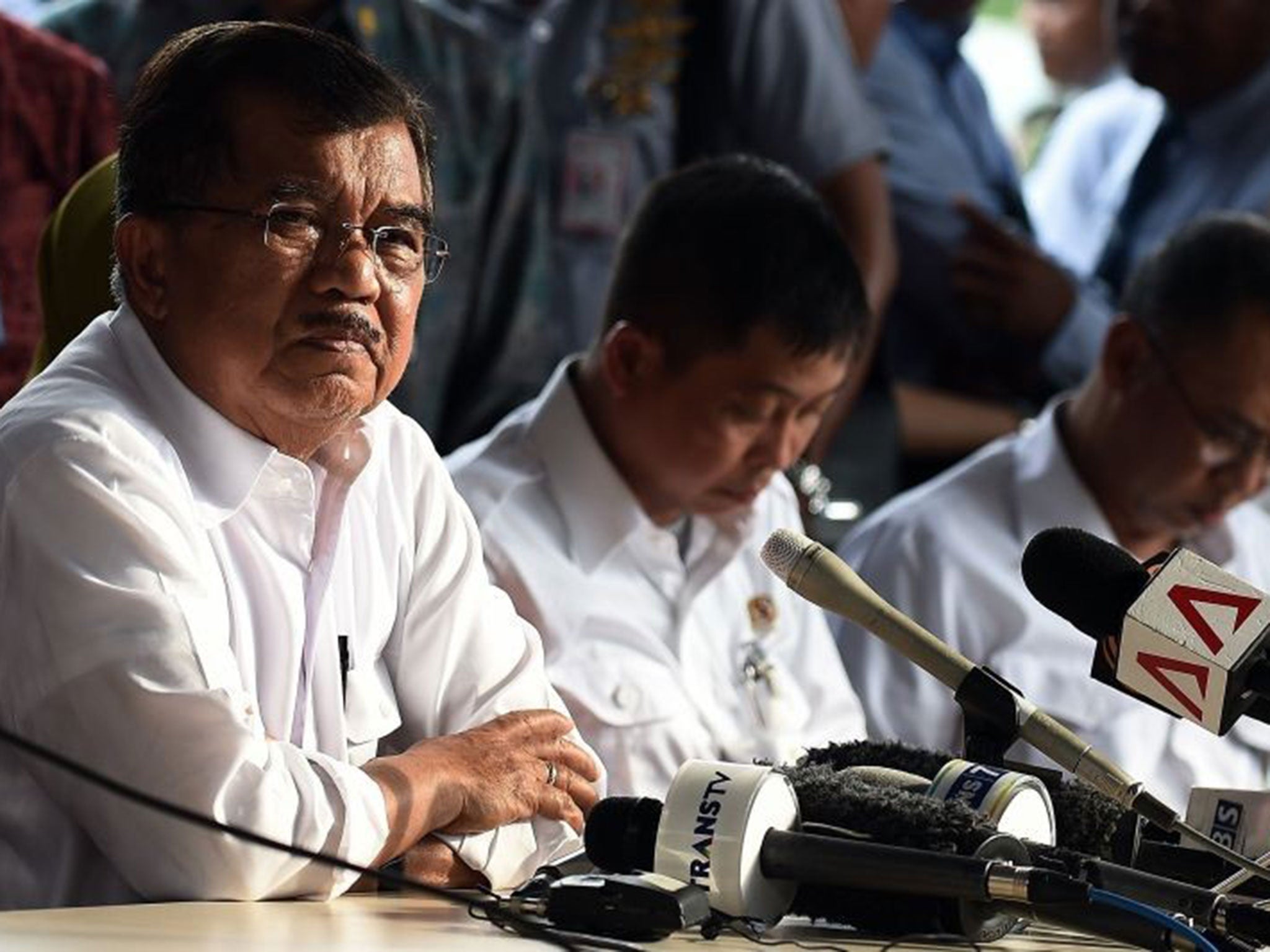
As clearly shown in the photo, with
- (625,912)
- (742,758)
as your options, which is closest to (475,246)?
(742,758)

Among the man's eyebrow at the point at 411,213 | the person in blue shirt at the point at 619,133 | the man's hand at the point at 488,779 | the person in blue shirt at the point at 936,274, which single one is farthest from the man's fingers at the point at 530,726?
the person in blue shirt at the point at 936,274

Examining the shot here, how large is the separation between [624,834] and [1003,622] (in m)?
2.15

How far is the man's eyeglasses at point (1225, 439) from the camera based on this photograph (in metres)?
4.16

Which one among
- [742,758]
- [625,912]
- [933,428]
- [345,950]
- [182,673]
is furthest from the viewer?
[933,428]

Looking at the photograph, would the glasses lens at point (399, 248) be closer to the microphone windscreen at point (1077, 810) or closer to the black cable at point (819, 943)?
the microphone windscreen at point (1077, 810)

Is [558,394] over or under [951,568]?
over

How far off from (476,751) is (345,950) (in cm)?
63

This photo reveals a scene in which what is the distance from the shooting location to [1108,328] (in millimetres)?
4402

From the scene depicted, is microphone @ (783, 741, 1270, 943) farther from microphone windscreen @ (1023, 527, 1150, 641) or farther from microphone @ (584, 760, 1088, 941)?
microphone windscreen @ (1023, 527, 1150, 641)

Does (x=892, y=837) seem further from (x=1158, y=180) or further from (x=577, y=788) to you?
(x=1158, y=180)

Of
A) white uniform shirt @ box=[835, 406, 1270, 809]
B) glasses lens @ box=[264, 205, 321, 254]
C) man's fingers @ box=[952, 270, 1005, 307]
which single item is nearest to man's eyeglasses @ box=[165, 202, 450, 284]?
glasses lens @ box=[264, 205, 321, 254]

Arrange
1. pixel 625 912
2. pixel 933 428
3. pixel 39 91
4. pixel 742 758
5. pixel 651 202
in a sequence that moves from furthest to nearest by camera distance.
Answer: pixel 933 428
pixel 39 91
pixel 651 202
pixel 742 758
pixel 625 912

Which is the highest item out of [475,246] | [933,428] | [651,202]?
[651,202]

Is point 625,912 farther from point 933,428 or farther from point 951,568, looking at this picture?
point 933,428
